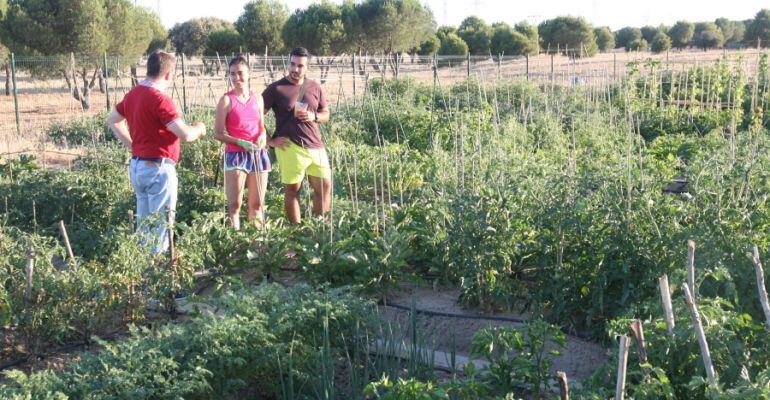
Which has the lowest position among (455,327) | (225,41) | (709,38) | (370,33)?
(455,327)

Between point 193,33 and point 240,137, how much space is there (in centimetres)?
4562

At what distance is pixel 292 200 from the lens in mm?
5469

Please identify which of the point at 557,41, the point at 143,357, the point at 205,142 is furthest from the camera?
the point at 557,41

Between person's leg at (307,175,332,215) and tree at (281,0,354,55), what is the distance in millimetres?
31753

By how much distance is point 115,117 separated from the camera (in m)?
4.84

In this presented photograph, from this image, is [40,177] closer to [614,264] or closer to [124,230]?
[124,230]

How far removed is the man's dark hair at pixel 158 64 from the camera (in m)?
4.47

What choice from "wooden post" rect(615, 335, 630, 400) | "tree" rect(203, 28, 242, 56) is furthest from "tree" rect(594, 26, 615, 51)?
"wooden post" rect(615, 335, 630, 400)

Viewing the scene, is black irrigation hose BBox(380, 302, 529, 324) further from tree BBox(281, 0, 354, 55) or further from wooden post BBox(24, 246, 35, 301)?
tree BBox(281, 0, 354, 55)

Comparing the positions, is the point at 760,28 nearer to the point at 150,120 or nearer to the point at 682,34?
the point at 682,34

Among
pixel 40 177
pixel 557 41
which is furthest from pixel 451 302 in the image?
pixel 557 41

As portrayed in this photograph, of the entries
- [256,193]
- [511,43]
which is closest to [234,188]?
[256,193]

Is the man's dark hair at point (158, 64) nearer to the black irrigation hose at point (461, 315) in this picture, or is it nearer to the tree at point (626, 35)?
the black irrigation hose at point (461, 315)

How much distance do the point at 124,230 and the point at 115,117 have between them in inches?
28.9
